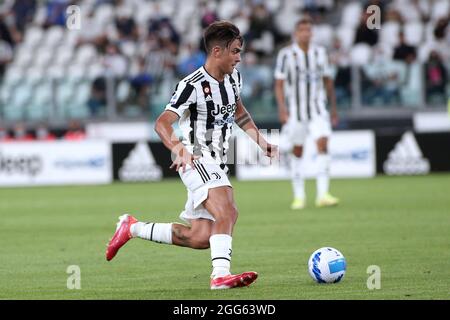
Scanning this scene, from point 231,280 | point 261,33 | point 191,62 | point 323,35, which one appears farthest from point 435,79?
point 231,280

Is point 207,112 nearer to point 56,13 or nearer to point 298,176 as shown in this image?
point 298,176

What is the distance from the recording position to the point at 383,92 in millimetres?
22969

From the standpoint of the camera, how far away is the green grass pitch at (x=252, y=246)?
803cm

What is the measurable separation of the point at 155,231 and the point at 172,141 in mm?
1056

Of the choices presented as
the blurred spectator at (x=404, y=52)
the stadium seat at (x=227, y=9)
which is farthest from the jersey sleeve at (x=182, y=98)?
the stadium seat at (x=227, y=9)

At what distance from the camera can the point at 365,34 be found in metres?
24.2

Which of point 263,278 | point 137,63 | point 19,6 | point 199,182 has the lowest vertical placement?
point 263,278

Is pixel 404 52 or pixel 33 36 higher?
pixel 33 36

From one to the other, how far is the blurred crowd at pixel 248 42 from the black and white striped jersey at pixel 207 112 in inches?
571

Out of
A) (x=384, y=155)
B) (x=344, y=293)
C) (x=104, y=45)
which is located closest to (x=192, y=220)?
Answer: (x=344, y=293)

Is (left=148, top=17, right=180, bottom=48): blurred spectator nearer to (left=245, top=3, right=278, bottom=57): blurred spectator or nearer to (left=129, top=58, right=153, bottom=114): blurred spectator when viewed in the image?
(left=129, top=58, right=153, bottom=114): blurred spectator

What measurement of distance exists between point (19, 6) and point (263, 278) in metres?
22.4

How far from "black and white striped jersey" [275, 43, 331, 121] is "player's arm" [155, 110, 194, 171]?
7.57m
